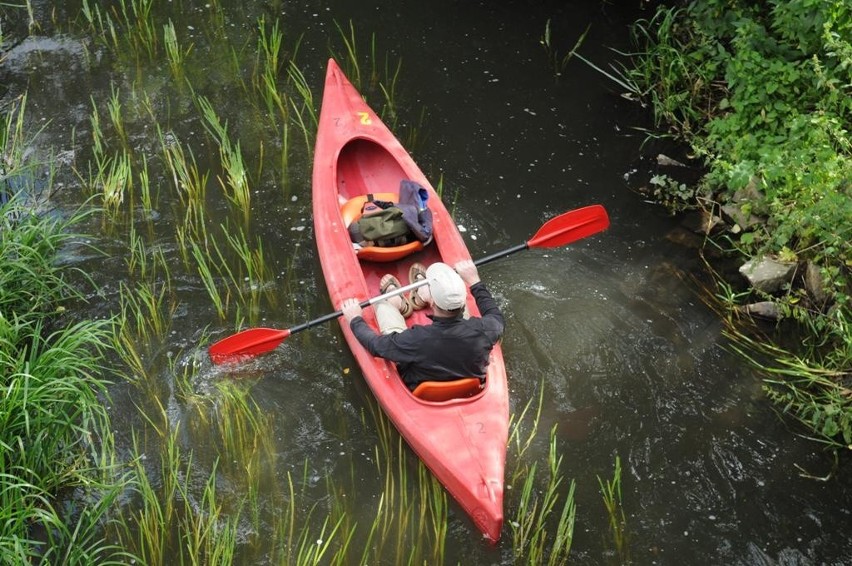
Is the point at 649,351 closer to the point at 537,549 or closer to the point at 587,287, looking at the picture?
the point at 587,287

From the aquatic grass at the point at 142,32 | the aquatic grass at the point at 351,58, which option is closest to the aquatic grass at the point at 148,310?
the aquatic grass at the point at 351,58

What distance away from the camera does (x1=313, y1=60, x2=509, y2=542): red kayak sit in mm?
4578

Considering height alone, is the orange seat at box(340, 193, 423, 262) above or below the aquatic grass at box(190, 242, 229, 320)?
above

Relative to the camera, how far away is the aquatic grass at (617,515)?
4.53 m

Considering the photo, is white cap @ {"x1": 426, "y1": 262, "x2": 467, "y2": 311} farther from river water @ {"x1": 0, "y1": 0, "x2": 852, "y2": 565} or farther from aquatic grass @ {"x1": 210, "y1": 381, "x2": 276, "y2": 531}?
aquatic grass @ {"x1": 210, "y1": 381, "x2": 276, "y2": 531}

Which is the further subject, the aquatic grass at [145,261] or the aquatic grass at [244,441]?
the aquatic grass at [145,261]

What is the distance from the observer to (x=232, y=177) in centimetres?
643

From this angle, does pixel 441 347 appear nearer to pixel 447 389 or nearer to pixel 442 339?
pixel 442 339

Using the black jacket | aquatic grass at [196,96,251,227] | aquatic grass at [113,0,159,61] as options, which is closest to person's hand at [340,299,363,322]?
the black jacket

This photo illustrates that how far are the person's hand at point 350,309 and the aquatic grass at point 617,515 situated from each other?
163 centimetres

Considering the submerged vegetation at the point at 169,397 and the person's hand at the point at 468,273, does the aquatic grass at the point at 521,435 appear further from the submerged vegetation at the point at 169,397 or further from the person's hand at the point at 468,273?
the person's hand at the point at 468,273

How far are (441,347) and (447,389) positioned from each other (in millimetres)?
267

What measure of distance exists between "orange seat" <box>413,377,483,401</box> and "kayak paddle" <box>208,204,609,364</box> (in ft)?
1.98

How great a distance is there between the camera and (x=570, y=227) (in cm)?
586
